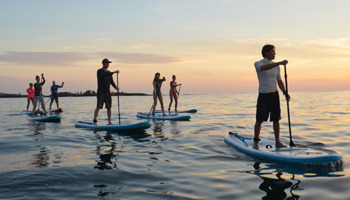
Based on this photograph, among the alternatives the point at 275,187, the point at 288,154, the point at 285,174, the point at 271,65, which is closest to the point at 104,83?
the point at 271,65

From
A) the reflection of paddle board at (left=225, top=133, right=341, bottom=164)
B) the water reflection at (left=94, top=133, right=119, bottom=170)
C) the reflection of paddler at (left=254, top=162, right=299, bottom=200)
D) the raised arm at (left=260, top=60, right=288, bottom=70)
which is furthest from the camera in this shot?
the raised arm at (left=260, top=60, right=288, bottom=70)

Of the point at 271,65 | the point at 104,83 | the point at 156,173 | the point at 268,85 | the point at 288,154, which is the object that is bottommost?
the point at 156,173

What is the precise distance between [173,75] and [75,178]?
1511 cm

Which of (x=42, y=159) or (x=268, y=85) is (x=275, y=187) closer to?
(x=268, y=85)

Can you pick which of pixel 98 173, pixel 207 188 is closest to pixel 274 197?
pixel 207 188

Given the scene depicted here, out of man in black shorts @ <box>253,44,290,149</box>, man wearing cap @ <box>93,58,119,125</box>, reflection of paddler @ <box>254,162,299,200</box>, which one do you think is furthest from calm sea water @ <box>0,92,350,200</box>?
man wearing cap @ <box>93,58,119,125</box>

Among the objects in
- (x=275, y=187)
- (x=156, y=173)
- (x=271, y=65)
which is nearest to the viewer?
(x=275, y=187)

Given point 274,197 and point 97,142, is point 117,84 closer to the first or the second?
point 97,142

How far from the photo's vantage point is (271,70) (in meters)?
6.62

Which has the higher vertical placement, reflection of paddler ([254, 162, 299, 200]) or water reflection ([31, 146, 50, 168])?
water reflection ([31, 146, 50, 168])

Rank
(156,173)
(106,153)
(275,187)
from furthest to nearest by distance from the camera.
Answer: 1. (106,153)
2. (156,173)
3. (275,187)

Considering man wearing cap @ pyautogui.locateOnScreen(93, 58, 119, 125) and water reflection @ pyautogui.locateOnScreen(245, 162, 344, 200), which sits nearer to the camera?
water reflection @ pyautogui.locateOnScreen(245, 162, 344, 200)

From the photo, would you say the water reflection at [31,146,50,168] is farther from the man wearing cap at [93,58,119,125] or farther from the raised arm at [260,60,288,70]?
the raised arm at [260,60,288,70]

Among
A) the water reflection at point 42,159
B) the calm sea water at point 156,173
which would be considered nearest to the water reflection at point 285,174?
the calm sea water at point 156,173
